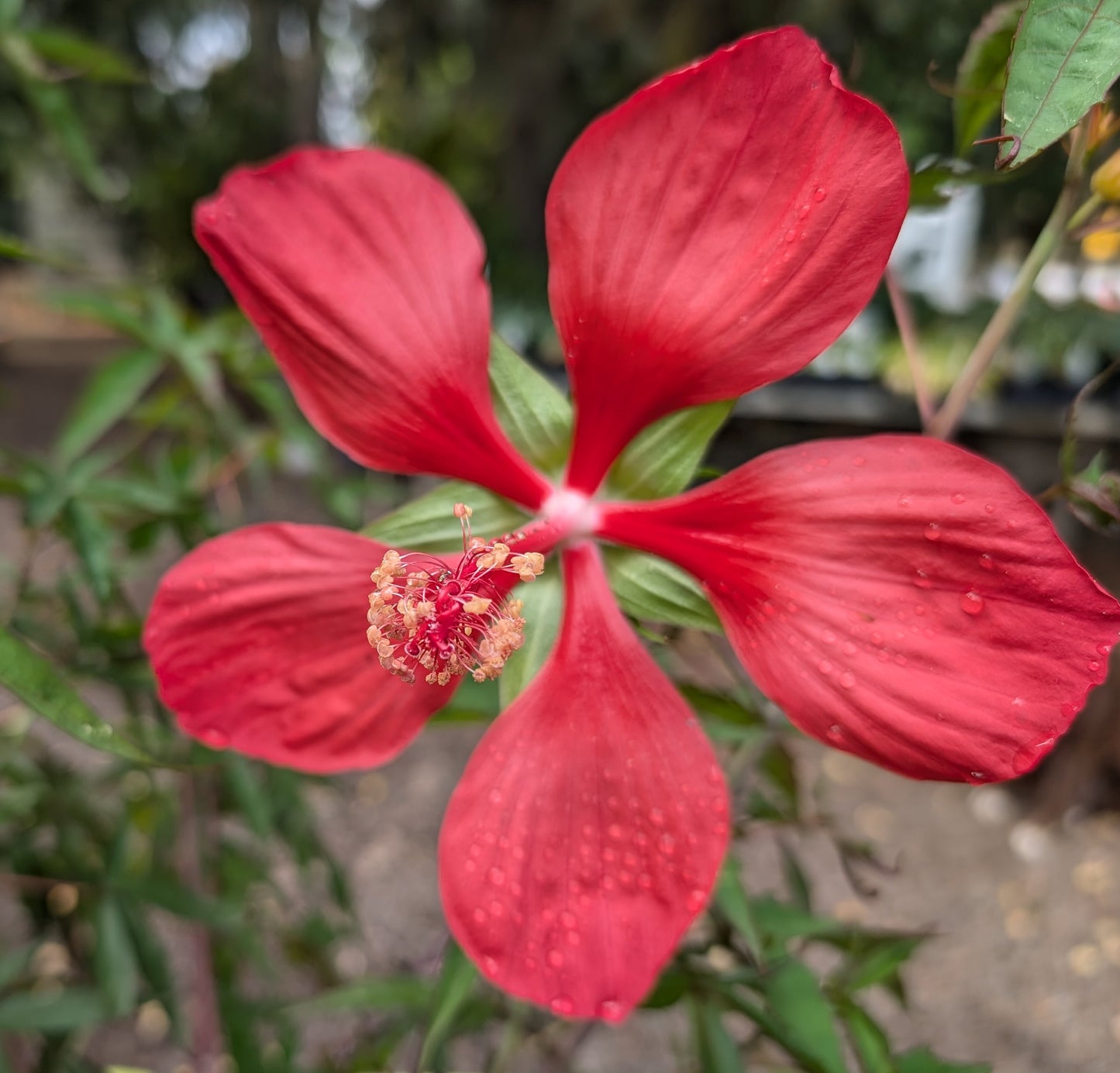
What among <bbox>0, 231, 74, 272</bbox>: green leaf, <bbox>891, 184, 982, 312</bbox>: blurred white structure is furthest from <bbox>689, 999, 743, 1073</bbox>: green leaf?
<bbox>891, 184, 982, 312</bbox>: blurred white structure

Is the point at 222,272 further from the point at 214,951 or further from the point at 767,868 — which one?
the point at 767,868

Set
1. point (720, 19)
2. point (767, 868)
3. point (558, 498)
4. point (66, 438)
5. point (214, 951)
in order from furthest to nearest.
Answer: point (720, 19), point (767, 868), point (214, 951), point (66, 438), point (558, 498)

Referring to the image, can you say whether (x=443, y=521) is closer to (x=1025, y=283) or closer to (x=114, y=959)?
(x=1025, y=283)

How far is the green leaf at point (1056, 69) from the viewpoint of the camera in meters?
0.29

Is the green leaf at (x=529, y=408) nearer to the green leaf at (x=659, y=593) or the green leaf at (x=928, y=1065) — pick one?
the green leaf at (x=659, y=593)

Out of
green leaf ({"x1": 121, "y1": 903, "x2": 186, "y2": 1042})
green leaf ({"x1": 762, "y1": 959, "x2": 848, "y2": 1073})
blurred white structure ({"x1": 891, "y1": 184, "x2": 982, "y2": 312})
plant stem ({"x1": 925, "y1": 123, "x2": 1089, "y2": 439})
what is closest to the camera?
plant stem ({"x1": 925, "y1": 123, "x2": 1089, "y2": 439})

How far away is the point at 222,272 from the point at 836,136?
262 millimetres

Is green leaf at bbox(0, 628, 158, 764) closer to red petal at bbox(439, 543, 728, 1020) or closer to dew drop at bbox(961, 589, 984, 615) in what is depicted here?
red petal at bbox(439, 543, 728, 1020)

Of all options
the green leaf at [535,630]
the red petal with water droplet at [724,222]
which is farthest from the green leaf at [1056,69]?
the green leaf at [535,630]

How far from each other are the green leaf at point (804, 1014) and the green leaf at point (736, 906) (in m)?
0.03

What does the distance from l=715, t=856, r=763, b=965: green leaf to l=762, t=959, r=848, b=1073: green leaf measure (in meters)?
0.03

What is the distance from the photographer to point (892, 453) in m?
0.36

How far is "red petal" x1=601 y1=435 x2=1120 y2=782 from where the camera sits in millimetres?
336

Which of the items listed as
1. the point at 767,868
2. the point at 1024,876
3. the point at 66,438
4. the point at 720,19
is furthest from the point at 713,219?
the point at 720,19
